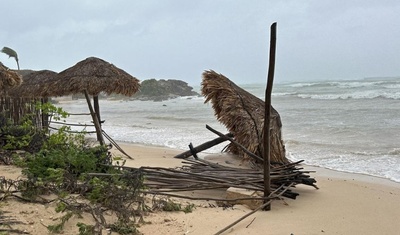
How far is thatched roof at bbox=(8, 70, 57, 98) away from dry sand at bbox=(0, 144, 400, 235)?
2773 millimetres

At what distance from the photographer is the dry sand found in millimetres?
3381

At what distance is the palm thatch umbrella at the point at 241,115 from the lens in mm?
6012

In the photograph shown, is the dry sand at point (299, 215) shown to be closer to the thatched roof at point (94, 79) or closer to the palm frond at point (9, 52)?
the thatched roof at point (94, 79)

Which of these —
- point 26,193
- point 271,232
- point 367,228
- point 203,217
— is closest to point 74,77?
point 26,193

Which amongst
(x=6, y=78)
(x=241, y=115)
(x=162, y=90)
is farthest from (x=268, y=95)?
(x=162, y=90)

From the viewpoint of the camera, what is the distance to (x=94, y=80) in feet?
23.8

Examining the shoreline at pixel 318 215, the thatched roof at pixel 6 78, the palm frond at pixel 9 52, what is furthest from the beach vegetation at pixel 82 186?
the palm frond at pixel 9 52

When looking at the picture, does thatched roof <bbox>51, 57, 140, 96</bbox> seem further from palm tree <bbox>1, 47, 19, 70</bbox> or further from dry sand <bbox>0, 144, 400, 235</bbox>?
palm tree <bbox>1, 47, 19, 70</bbox>

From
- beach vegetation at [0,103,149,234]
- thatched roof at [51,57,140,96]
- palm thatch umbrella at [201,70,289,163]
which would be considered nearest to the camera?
beach vegetation at [0,103,149,234]

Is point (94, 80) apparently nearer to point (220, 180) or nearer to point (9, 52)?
point (220, 180)

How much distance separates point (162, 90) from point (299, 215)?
4809cm

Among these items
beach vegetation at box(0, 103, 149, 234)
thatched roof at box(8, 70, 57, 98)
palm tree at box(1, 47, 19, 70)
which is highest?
palm tree at box(1, 47, 19, 70)

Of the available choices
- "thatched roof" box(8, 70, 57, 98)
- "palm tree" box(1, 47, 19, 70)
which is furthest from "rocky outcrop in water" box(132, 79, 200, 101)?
"thatched roof" box(8, 70, 57, 98)

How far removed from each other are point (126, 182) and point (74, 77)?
4169 millimetres
